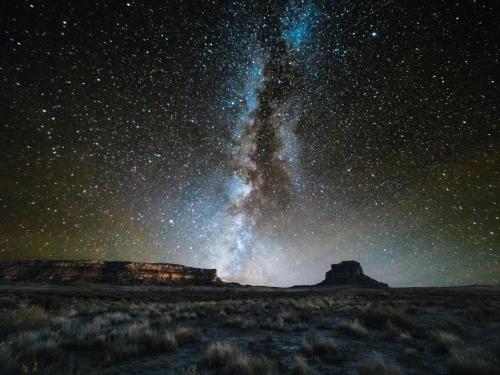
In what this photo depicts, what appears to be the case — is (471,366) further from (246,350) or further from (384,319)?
(384,319)

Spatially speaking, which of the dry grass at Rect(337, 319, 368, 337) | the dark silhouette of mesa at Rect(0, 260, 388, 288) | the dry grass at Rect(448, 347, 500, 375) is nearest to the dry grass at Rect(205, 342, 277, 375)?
the dry grass at Rect(448, 347, 500, 375)

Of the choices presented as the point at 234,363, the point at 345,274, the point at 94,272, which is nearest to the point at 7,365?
the point at 234,363

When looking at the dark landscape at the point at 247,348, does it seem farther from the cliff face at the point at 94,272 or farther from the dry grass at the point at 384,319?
the cliff face at the point at 94,272

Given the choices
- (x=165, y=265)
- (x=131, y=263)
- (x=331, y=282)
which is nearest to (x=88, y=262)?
(x=131, y=263)

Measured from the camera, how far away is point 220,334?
8734 millimetres

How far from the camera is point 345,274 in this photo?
378 feet

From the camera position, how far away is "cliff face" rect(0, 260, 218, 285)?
82.0 metres

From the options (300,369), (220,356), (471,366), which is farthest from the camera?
(220,356)

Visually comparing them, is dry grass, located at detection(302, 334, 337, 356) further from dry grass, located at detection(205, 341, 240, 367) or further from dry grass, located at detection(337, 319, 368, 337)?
dry grass, located at detection(337, 319, 368, 337)

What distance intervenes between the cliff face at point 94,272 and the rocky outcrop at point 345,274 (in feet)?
196

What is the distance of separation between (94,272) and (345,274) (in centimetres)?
10795

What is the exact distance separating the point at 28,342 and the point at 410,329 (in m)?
12.4

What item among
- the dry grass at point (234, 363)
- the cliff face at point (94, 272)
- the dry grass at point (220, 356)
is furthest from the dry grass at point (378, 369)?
the cliff face at point (94, 272)

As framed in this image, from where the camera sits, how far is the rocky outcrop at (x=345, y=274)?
108 metres
